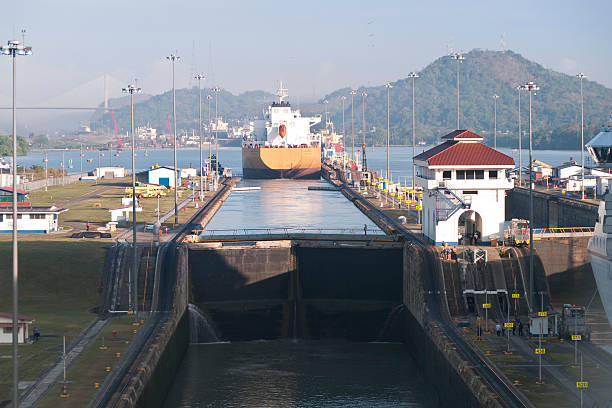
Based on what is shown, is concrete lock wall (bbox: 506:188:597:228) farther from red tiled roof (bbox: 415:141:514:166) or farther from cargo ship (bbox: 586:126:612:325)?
cargo ship (bbox: 586:126:612:325)

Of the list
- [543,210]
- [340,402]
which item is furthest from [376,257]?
[543,210]

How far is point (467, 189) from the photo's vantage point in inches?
3273

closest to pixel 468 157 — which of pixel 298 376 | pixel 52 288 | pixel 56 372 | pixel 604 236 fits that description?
pixel 298 376

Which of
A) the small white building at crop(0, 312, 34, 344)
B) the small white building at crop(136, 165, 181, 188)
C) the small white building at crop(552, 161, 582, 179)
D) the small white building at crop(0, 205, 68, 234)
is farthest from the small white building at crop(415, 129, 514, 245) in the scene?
the small white building at crop(136, 165, 181, 188)

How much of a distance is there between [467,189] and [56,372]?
4266cm

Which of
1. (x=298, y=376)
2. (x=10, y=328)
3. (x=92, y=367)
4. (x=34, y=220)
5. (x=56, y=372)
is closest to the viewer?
(x=56, y=372)

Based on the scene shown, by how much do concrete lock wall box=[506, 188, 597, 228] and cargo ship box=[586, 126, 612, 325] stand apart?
6304cm

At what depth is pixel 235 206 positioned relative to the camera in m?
171

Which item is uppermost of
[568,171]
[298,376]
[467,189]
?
[568,171]

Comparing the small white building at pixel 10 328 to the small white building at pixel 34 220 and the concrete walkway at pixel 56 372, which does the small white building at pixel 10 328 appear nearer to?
the concrete walkway at pixel 56 372

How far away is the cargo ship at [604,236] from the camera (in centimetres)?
4969

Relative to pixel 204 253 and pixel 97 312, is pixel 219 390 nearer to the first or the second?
pixel 97 312

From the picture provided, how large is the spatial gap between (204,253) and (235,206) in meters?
85.7

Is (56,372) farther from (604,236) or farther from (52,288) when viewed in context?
(604,236)
